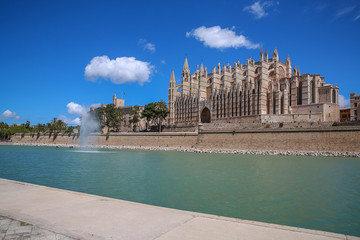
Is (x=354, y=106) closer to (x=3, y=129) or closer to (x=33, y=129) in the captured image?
(x=33, y=129)

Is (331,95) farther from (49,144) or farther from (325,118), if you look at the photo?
(49,144)

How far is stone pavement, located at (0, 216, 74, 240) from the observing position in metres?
3.90

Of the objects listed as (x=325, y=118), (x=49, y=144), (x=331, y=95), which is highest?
(x=331, y=95)

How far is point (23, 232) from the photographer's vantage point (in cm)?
409

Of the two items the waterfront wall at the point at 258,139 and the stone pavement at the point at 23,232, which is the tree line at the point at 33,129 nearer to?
the waterfront wall at the point at 258,139

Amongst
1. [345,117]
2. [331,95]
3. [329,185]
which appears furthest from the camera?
[345,117]

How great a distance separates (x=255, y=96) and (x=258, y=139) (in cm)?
1689

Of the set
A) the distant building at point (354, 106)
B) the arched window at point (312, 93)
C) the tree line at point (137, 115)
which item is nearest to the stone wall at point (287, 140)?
the arched window at point (312, 93)

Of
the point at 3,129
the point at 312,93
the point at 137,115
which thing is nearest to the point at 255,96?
the point at 312,93

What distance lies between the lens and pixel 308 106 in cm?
4231

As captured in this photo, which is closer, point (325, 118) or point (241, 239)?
point (241, 239)

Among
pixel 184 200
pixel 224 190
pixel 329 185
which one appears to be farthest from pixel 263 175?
pixel 184 200

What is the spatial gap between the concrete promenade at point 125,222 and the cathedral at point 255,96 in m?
38.5

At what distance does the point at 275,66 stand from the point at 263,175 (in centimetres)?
4187
